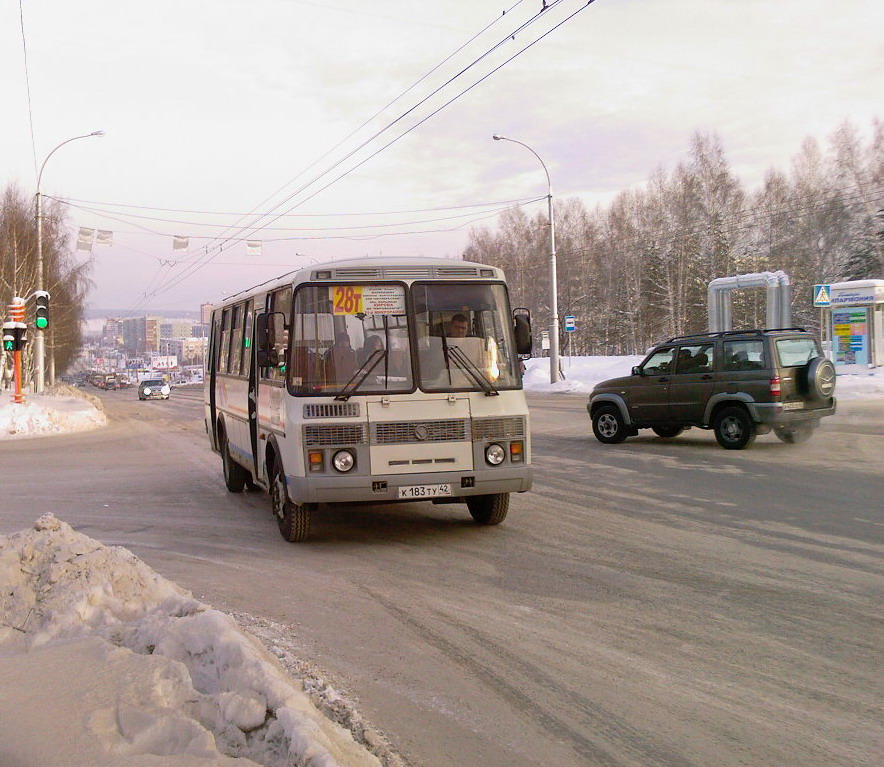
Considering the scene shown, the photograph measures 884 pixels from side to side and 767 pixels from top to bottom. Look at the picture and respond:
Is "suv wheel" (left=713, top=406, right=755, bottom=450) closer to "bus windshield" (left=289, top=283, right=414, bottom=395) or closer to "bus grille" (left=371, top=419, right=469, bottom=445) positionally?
"bus grille" (left=371, top=419, right=469, bottom=445)

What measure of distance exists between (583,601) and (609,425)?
10713 millimetres

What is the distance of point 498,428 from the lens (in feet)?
27.3

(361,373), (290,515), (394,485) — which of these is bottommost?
(290,515)

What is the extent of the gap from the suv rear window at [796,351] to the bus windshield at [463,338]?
7481 mm

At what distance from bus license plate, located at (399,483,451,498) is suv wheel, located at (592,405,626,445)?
8904 millimetres

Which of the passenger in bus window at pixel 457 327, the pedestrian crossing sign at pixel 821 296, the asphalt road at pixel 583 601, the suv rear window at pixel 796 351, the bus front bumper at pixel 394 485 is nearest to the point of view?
the asphalt road at pixel 583 601

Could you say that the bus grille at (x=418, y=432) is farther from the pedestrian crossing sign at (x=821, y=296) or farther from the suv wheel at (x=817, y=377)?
the pedestrian crossing sign at (x=821, y=296)

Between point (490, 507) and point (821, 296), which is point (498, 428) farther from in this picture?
point (821, 296)

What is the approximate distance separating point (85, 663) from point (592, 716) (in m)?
2.43

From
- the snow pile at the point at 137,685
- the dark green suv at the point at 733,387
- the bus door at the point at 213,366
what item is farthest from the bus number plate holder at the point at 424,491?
the dark green suv at the point at 733,387

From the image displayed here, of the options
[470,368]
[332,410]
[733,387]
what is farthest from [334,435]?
→ [733,387]

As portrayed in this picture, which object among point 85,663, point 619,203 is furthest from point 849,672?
point 619,203

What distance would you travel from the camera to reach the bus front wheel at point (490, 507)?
9.08 m

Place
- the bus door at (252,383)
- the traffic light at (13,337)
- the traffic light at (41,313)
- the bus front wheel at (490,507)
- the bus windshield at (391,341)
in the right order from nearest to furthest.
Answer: the bus windshield at (391,341) → the bus front wheel at (490,507) → the bus door at (252,383) → the traffic light at (41,313) → the traffic light at (13,337)
